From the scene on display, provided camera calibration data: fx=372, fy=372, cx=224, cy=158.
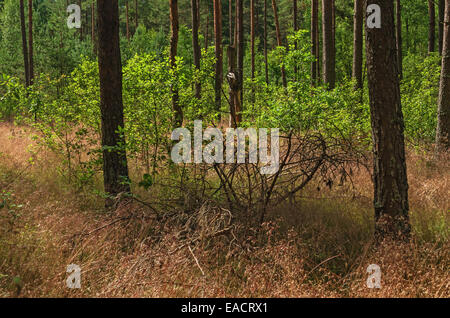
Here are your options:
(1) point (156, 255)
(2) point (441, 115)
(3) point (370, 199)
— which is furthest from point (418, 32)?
(1) point (156, 255)

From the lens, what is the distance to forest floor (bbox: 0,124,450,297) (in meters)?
3.51

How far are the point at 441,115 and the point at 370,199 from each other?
380 centimetres

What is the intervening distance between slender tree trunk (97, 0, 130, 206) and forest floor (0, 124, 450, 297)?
2.34ft

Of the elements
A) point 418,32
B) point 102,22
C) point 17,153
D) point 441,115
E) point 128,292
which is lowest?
point 128,292

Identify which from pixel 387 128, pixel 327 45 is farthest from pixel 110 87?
pixel 327 45

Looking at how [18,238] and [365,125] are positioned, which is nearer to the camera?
[18,238]

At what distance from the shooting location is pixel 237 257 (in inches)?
168

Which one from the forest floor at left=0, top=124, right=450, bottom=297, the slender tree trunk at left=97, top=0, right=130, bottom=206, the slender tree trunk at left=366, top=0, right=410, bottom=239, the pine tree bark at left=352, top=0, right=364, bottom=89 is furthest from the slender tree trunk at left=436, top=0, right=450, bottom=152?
the slender tree trunk at left=97, top=0, right=130, bottom=206

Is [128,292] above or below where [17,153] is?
below

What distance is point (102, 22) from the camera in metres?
5.94

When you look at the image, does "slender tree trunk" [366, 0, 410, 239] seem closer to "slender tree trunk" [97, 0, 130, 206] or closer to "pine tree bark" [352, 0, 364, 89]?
"slender tree trunk" [97, 0, 130, 206]
